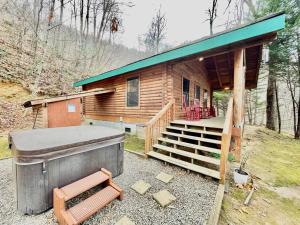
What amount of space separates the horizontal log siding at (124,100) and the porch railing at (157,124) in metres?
0.61

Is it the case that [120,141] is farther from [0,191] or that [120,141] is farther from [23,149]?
[0,191]

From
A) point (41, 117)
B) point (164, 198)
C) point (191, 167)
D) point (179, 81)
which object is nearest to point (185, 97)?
point (179, 81)

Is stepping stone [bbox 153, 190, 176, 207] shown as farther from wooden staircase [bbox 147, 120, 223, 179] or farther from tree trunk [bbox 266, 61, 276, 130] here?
tree trunk [bbox 266, 61, 276, 130]

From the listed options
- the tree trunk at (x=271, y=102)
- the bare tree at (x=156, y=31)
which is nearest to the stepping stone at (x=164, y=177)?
the tree trunk at (x=271, y=102)

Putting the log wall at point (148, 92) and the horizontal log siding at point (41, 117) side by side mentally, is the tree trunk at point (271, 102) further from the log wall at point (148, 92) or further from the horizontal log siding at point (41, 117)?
the horizontal log siding at point (41, 117)

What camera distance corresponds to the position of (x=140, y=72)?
270 inches

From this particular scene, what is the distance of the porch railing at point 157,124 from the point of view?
4637 mm

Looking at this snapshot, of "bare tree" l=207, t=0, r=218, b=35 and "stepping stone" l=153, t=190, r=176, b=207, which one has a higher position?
"bare tree" l=207, t=0, r=218, b=35

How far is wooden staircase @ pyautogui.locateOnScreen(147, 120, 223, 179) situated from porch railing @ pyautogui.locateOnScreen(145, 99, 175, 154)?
0.44ft

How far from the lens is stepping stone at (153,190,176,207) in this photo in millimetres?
2575

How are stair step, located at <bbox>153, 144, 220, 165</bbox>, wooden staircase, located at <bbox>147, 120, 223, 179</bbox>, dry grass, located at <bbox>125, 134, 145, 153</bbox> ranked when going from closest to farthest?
1. stair step, located at <bbox>153, 144, 220, 165</bbox>
2. wooden staircase, located at <bbox>147, 120, 223, 179</bbox>
3. dry grass, located at <bbox>125, 134, 145, 153</bbox>

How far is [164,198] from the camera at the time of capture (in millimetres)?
2688

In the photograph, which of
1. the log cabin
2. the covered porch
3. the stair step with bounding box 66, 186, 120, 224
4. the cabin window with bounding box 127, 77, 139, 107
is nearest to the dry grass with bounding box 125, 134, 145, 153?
the log cabin

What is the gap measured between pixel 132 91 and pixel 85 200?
18.2 feet
